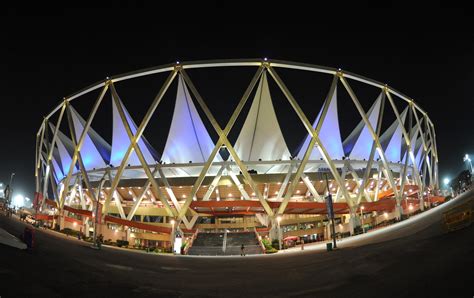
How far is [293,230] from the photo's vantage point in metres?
37.1

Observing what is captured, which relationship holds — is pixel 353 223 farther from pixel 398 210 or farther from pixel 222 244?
pixel 222 244

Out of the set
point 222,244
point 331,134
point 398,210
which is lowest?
point 222,244

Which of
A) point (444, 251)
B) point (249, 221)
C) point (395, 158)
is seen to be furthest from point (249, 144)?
point (444, 251)

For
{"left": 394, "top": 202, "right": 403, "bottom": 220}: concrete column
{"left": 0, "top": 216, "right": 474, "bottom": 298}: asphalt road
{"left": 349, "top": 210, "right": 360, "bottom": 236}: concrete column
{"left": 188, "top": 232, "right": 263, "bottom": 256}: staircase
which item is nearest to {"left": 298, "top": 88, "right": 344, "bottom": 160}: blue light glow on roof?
{"left": 394, "top": 202, "right": 403, "bottom": 220}: concrete column

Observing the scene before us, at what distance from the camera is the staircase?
23.9m

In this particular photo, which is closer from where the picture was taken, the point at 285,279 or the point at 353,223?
the point at 285,279

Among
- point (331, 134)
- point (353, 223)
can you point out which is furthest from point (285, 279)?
point (331, 134)

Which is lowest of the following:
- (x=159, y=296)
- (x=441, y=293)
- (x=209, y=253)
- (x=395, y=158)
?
(x=209, y=253)

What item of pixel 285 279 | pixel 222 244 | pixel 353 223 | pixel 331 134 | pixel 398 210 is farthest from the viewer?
pixel 331 134

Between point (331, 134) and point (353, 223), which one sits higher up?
point (331, 134)

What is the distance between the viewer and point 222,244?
26.7m

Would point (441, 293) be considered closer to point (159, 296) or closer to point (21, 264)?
point (159, 296)

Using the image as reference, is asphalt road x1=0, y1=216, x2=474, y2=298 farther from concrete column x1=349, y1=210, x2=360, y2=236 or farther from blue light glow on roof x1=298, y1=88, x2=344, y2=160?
blue light glow on roof x1=298, y1=88, x2=344, y2=160

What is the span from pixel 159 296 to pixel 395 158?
45.0 meters
